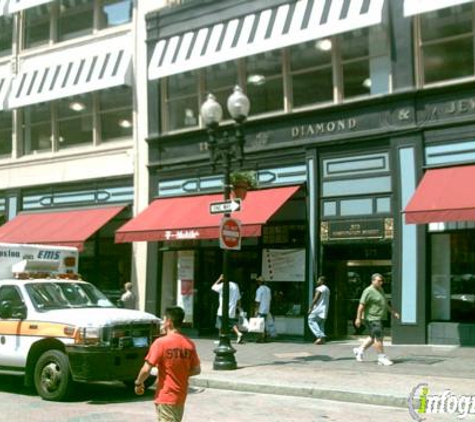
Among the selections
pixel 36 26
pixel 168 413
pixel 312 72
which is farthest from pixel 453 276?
pixel 36 26

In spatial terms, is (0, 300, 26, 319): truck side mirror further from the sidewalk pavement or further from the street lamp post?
the street lamp post

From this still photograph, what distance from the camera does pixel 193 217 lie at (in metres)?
20.2

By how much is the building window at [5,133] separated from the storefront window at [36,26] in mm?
2718

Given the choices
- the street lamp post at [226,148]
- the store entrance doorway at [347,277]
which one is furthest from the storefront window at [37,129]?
the street lamp post at [226,148]

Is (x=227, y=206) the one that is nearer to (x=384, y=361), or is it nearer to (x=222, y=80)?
(x=384, y=361)

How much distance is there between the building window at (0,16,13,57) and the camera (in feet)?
90.2

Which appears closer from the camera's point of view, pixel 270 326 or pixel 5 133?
pixel 270 326

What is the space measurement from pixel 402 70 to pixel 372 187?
291 centimetres

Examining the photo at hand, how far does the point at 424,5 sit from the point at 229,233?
7.15m

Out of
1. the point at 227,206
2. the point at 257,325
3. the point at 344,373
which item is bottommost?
the point at 344,373

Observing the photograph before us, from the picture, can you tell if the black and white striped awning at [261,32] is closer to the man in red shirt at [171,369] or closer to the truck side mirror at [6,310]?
the truck side mirror at [6,310]

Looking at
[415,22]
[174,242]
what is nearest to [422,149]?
[415,22]

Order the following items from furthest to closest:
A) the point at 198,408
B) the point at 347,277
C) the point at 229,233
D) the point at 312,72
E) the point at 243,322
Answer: the point at 312,72 → the point at 243,322 → the point at 347,277 → the point at 229,233 → the point at 198,408

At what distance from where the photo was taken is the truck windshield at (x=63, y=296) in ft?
39.3
